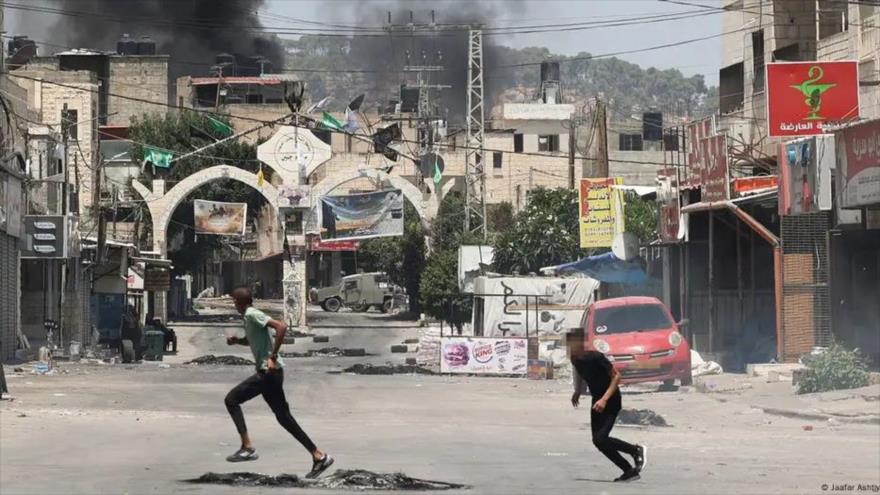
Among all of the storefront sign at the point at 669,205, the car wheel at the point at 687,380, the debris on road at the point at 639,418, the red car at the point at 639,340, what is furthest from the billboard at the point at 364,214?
the debris on road at the point at 639,418

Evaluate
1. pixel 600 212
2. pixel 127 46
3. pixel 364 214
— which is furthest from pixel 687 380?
pixel 127 46

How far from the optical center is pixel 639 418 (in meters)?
21.8

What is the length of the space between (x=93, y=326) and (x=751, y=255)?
77.3 feet

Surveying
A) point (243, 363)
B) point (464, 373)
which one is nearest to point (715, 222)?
point (464, 373)

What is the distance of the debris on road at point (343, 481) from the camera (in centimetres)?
1365

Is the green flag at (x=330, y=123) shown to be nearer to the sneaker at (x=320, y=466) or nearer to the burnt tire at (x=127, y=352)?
the burnt tire at (x=127, y=352)

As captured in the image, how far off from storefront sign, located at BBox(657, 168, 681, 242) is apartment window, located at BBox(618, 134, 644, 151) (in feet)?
257

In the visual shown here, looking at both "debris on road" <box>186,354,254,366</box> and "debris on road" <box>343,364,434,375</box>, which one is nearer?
"debris on road" <box>343,364,434,375</box>

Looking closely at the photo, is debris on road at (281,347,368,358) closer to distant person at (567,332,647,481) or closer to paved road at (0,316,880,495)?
paved road at (0,316,880,495)

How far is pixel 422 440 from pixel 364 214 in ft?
168

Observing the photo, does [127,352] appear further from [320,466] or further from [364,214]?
[320,466]

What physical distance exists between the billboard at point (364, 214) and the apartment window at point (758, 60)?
82.5 feet

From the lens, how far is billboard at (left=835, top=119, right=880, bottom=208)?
28.0 meters

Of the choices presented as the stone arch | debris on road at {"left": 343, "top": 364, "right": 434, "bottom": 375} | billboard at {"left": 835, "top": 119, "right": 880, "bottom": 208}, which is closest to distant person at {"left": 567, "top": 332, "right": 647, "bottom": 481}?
billboard at {"left": 835, "top": 119, "right": 880, "bottom": 208}
